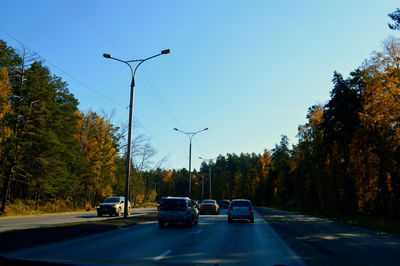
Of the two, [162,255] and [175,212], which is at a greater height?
[175,212]

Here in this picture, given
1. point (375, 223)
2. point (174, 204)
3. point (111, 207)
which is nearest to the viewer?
point (174, 204)

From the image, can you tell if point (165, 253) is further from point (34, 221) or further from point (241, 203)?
point (34, 221)

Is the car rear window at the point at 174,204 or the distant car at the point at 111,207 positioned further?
the distant car at the point at 111,207

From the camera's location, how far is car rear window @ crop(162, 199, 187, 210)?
791 inches

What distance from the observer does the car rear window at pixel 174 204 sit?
65.9ft

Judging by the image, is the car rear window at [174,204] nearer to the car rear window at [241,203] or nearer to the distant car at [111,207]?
the car rear window at [241,203]

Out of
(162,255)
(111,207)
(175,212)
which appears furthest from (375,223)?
(111,207)

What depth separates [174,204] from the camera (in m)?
20.3

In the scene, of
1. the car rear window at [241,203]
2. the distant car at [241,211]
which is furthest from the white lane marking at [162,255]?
the car rear window at [241,203]

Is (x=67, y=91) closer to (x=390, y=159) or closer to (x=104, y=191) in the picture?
(x=104, y=191)

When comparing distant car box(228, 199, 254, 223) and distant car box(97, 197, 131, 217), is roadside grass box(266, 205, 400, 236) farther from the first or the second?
distant car box(97, 197, 131, 217)

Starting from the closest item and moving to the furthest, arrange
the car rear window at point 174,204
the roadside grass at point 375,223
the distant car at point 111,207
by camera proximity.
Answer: the car rear window at point 174,204 → the roadside grass at point 375,223 → the distant car at point 111,207

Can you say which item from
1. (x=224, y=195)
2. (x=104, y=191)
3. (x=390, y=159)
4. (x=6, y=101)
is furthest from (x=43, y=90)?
(x=224, y=195)

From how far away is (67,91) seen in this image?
50.8 meters
